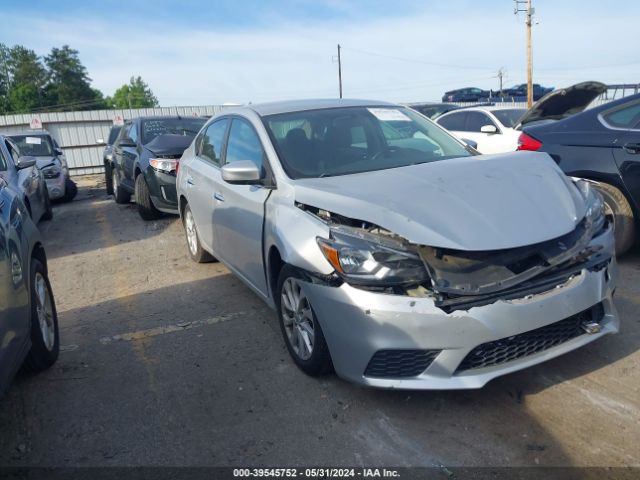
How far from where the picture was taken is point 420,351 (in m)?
2.73

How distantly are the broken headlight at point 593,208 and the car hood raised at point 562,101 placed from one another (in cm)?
568

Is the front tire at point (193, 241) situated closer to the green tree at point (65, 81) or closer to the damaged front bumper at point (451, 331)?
the damaged front bumper at point (451, 331)

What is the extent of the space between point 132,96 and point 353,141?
371ft

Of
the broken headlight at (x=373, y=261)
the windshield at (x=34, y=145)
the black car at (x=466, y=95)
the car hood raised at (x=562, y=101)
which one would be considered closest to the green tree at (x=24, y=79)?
the black car at (x=466, y=95)

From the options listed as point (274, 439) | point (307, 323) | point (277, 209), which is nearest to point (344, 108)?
point (277, 209)

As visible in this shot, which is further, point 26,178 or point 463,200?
point 26,178

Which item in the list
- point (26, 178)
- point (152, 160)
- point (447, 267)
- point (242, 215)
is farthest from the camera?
point (152, 160)

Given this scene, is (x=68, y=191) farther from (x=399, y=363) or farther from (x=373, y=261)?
(x=399, y=363)

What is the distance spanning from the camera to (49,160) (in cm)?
1163

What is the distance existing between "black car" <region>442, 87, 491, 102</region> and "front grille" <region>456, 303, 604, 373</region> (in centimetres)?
3168

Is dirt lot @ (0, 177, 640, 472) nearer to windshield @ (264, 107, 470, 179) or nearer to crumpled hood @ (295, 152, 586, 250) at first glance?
crumpled hood @ (295, 152, 586, 250)

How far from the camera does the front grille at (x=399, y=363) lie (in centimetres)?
275

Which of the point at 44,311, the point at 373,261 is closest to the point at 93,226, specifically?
the point at 44,311

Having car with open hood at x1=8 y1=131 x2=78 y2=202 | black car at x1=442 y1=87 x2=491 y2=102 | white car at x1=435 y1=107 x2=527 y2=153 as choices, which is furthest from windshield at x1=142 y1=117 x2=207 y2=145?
black car at x1=442 y1=87 x2=491 y2=102
